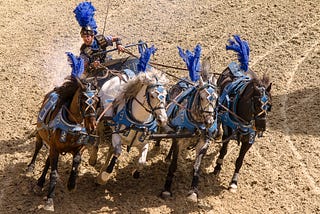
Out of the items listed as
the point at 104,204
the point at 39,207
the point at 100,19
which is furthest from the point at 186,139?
the point at 100,19

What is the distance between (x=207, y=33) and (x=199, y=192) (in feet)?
19.7

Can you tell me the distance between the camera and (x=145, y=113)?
26.2 feet

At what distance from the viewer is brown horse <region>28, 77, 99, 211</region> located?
7.40 metres

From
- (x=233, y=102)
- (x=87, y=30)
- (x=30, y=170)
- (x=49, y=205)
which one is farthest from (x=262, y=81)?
(x=30, y=170)

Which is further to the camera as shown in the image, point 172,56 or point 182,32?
point 182,32

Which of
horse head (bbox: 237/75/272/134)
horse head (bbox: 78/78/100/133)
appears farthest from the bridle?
horse head (bbox: 78/78/100/133)

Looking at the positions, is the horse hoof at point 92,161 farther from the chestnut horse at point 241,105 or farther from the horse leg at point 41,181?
the chestnut horse at point 241,105

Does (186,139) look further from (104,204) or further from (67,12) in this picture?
(67,12)

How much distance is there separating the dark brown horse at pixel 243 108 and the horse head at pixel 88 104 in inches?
80.3

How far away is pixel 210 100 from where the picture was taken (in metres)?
7.96

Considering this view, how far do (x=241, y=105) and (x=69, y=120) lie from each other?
2.47m

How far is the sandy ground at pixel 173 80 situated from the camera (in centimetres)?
872

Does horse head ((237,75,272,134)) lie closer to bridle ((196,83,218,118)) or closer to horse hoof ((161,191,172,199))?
bridle ((196,83,218,118))

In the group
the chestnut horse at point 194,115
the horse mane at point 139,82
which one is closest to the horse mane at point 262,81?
the chestnut horse at point 194,115
